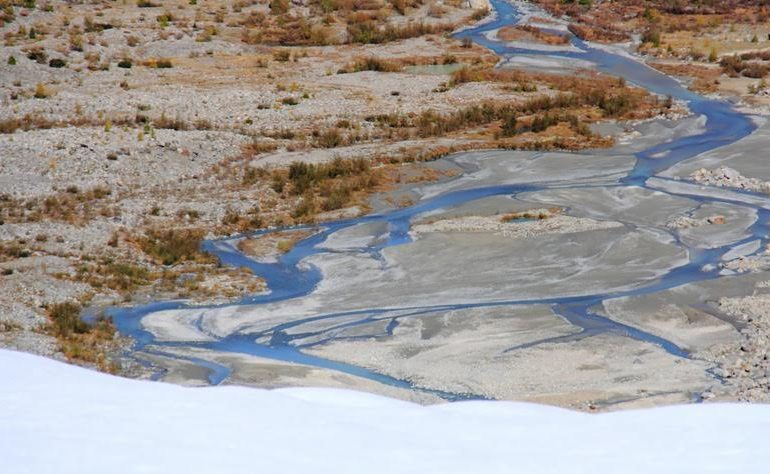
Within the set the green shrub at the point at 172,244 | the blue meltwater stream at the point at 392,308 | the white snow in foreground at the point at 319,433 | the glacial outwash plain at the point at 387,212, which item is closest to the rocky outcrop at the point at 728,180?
the glacial outwash plain at the point at 387,212

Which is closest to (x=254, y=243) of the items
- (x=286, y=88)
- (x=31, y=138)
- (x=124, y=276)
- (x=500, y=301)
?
(x=124, y=276)

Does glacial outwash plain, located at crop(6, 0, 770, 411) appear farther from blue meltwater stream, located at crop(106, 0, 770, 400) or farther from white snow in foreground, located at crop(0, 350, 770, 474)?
white snow in foreground, located at crop(0, 350, 770, 474)

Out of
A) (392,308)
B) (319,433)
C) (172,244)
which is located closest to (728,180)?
(392,308)

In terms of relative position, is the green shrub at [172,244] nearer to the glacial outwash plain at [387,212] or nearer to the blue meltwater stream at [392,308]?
the glacial outwash plain at [387,212]

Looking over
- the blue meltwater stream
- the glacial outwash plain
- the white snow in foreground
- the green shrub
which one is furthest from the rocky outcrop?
the white snow in foreground

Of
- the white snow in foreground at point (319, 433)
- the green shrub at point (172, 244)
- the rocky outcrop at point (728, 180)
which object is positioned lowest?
the rocky outcrop at point (728, 180)

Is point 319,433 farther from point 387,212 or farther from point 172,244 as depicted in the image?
point 387,212
